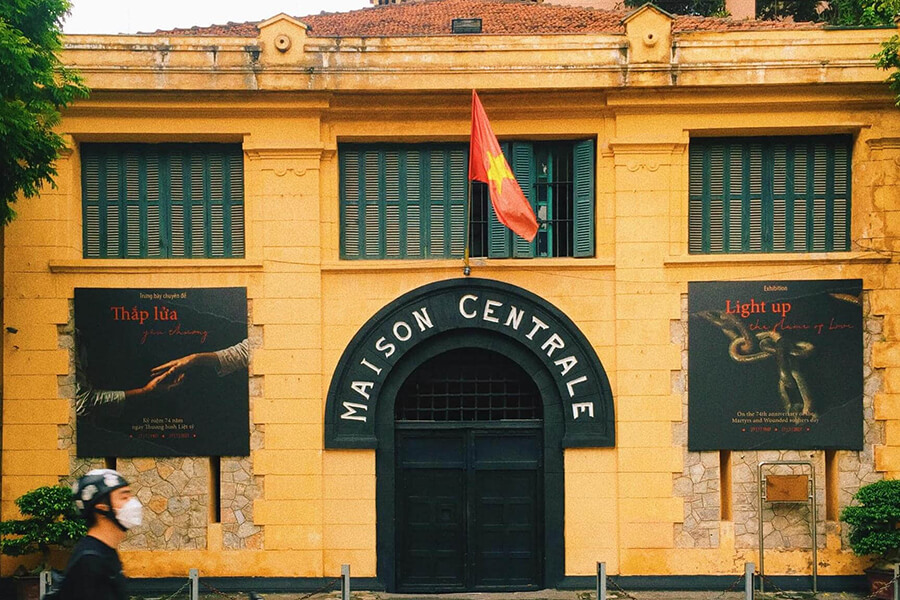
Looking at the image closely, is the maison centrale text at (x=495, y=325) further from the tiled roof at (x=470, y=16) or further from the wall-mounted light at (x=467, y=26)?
the tiled roof at (x=470, y=16)

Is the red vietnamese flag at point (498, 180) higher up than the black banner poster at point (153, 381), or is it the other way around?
the red vietnamese flag at point (498, 180)

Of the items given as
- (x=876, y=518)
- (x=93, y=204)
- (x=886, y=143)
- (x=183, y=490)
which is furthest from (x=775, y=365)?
(x=93, y=204)

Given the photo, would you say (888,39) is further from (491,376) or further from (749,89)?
(491,376)

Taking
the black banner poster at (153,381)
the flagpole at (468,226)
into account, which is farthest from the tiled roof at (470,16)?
the black banner poster at (153,381)

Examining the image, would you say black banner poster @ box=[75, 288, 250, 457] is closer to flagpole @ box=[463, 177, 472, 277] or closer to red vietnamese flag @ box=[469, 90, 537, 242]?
flagpole @ box=[463, 177, 472, 277]

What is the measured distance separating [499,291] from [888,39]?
7297mm

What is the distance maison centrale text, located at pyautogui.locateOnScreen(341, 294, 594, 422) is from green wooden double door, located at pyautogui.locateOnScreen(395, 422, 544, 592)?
0.94 meters

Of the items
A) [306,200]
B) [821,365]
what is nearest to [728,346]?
[821,365]

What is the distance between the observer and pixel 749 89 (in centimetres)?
1644

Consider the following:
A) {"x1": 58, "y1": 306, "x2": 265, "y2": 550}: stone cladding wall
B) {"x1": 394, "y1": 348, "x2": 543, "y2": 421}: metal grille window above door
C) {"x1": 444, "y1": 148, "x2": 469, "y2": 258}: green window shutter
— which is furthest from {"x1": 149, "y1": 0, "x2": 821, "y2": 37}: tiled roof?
{"x1": 58, "y1": 306, "x2": 265, "y2": 550}: stone cladding wall

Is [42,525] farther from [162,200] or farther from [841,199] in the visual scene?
[841,199]

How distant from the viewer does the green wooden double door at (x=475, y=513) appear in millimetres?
16922

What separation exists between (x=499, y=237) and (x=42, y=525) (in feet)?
27.4

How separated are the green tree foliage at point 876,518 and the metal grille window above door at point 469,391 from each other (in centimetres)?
511
